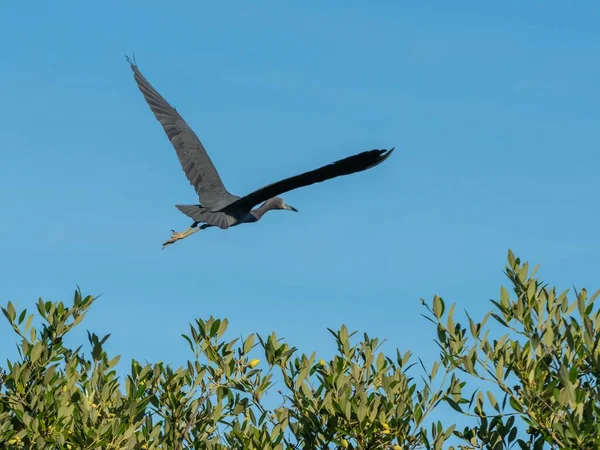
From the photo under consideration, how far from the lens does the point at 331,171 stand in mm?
9984

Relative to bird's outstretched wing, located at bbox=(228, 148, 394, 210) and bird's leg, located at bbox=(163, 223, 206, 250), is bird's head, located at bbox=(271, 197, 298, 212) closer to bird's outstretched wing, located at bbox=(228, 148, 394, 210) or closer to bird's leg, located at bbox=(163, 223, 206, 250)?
bird's leg, located at bbox=(163, 223, 206, 250)

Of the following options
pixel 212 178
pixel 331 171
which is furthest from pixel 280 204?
pixel 331 171

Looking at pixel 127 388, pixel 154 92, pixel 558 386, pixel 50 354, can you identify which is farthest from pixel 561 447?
pixel 154 92

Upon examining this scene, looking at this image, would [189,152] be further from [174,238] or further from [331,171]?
[331,171]

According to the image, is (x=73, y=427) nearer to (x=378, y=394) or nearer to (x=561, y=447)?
(x=378, y=394)

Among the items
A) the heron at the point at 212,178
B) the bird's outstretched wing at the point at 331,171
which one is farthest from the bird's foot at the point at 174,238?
the bird's outstretched wing at the point at 331,171

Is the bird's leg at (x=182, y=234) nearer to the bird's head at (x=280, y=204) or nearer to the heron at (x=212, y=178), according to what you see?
the heron at (x=212, y=178)

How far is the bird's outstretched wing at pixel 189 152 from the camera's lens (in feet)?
42.7

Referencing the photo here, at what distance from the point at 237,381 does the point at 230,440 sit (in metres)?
0.55

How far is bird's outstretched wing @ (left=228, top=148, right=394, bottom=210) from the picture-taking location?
9.59 meters

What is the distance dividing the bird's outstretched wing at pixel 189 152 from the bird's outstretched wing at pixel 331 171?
179 centimetres

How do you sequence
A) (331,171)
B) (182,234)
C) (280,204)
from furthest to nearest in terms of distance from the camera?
(280,204) < (182,234) < (331,171)

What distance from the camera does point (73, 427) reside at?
24.1 ft

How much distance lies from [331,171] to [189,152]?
435 cm
